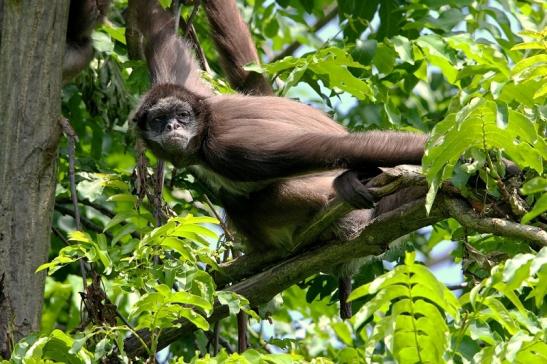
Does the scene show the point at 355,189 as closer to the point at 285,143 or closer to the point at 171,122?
the point at 285,143

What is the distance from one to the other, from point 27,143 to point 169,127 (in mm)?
1561

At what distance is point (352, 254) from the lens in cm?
647

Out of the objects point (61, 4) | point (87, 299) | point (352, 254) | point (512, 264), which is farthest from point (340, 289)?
point (512, 264)

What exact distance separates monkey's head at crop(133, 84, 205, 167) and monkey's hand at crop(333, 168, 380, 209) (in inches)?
62.8

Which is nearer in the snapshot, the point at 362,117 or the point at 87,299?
the point at 87,299

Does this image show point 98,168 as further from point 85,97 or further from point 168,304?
point 168,304

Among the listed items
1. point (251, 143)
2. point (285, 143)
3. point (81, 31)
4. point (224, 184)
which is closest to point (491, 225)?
point (285, 143)

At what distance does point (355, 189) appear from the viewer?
20.4 ft

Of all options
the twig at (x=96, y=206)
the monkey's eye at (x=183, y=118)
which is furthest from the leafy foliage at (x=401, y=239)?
the monkey's eye at (x=183, y=118)

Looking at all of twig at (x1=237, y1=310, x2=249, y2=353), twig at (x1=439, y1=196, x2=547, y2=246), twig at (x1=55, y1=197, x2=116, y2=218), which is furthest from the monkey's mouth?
twig at (x1=439, y1=196, x2=547, y2=246)

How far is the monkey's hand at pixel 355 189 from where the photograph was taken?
20.1ft

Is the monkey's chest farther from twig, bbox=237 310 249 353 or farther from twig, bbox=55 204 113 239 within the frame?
twig, bbox=55 204 113 239

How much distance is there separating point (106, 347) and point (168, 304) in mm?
423

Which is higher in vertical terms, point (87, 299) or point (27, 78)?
point (27, 78)
